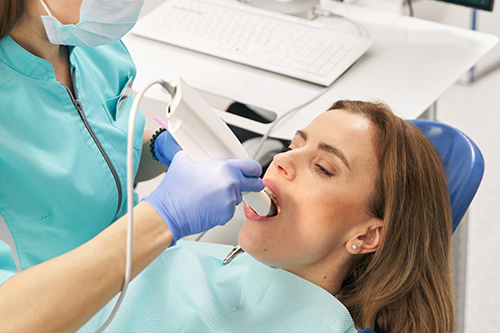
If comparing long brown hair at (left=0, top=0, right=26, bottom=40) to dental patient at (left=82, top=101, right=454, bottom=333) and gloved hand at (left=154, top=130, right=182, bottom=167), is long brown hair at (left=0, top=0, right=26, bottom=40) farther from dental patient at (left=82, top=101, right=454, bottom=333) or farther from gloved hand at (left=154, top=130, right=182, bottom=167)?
dental patient at (left=82, top=101, right=454, bottom=333)

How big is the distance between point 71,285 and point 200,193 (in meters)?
0.25

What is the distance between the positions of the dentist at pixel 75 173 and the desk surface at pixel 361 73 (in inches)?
10.0

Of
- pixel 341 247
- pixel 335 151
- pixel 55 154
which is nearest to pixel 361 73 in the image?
pixel 335 151

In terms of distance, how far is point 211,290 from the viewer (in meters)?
1.14

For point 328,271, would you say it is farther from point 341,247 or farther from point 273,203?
point 273,203

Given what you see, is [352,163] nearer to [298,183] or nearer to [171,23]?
[298,183]

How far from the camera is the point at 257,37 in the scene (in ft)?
5.13

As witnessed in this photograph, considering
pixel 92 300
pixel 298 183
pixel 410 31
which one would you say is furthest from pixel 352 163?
pixel 410 31

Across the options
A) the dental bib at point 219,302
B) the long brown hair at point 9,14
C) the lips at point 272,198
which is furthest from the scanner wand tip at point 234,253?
the long brown hair at point 9,14

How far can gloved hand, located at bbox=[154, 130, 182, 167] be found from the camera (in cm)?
110

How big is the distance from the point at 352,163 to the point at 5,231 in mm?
760

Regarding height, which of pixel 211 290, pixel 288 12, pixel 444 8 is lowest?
pixel 211 290

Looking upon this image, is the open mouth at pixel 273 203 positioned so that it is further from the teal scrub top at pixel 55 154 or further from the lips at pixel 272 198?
the teal scrub top at pixel 55 154

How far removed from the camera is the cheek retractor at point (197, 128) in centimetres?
76
